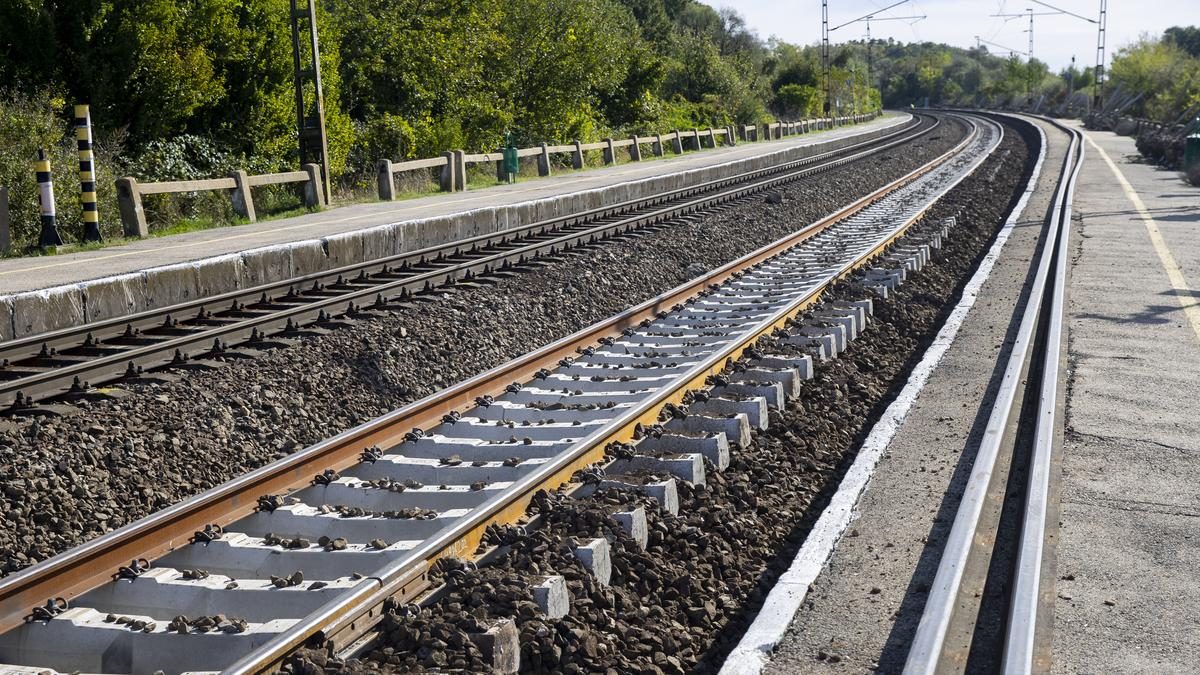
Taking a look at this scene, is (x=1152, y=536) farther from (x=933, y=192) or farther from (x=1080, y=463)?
(x=933, y=192)

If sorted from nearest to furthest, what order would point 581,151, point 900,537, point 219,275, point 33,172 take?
1. point 900,537
2. point 219,275
3. point 33,172
4. point 581,151

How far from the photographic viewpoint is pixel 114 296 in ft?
35.7

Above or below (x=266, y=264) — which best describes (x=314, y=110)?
above

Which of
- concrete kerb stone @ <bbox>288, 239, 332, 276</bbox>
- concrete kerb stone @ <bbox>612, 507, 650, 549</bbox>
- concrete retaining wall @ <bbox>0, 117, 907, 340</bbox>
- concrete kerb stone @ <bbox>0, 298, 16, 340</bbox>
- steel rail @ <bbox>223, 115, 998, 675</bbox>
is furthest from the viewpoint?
concrete kerb stone @ <bbox>288, 239, 332, 276</bbox>

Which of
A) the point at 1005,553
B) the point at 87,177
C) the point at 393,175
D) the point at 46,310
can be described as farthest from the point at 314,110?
the point at 1005,553

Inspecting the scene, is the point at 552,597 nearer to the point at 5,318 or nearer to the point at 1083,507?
the point at 1083,507

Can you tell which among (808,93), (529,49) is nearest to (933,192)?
(529,49)

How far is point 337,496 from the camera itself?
6.20 metres

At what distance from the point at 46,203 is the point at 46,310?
209 inches

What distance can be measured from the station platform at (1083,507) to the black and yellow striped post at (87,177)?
34.9ft

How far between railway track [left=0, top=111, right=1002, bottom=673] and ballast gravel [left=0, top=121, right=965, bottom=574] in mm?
940

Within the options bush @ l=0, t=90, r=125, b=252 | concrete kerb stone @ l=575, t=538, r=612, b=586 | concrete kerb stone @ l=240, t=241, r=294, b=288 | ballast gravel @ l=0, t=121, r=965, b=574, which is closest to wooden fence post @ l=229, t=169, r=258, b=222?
bush @ l=0, t=90, r=125, b=252

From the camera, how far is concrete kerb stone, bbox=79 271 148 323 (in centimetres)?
1056

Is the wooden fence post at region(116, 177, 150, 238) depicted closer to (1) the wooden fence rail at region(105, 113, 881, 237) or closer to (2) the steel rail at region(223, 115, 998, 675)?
(1) the wooden fence rail at region(105, 113, 881, 237)
